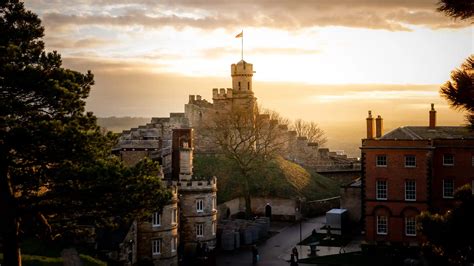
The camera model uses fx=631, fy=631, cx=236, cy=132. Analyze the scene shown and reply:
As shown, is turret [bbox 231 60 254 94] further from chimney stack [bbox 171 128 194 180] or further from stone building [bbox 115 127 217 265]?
chimney stack [bbox 171 128 194 180]

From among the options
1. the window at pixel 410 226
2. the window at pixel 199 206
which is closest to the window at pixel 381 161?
the window at pixel 410 226

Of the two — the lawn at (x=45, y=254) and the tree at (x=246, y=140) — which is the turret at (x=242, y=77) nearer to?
the tree at (x=246, y=140)

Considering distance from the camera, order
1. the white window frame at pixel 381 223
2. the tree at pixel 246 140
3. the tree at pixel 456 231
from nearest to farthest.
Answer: the tree at pixel 456 231 → the white window frame at pixel 381 223 → the tree at pixel 246 140

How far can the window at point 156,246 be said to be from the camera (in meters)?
39.4

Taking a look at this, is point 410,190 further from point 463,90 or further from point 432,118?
point 463,90

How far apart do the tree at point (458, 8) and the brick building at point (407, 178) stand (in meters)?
30.5

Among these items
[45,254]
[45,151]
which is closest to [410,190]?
[45,254]

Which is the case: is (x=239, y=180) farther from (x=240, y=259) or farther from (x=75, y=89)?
(x=75, y=89)

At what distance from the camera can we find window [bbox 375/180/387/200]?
43.8 metres

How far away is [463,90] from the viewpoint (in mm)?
13703

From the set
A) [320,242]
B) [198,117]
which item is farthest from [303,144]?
[320,242]

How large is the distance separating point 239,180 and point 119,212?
37964 millimetres

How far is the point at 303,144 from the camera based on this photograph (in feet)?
245

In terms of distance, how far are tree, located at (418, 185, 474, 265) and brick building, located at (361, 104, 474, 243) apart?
2482 cm
